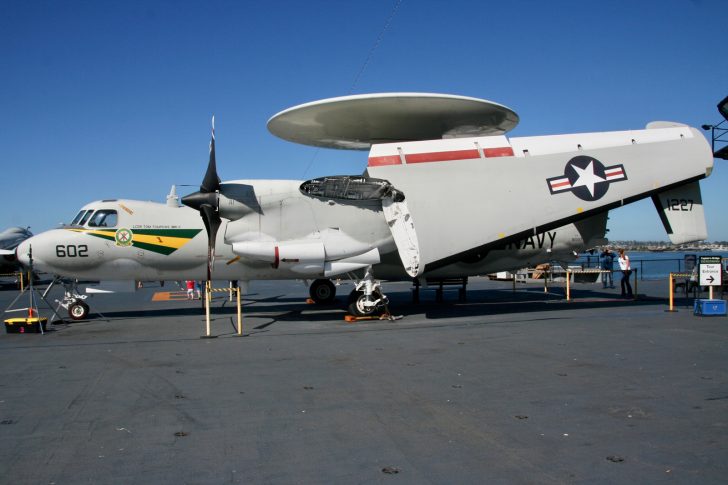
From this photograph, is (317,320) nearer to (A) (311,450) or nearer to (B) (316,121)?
(B) (316,121)

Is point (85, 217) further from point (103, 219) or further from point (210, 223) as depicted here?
point (210, 223)

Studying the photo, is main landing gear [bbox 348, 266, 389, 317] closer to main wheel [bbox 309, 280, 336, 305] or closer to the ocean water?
main wheel [bbox 309, 280, 336, 305]

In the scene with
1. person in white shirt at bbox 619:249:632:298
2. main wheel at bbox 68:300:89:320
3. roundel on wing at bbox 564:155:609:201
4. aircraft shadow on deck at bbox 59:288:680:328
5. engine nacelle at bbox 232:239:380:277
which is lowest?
aircraft shadow on deck at bbox 59:288:680:328

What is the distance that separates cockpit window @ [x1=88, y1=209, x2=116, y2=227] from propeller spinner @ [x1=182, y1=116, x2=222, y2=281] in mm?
3021

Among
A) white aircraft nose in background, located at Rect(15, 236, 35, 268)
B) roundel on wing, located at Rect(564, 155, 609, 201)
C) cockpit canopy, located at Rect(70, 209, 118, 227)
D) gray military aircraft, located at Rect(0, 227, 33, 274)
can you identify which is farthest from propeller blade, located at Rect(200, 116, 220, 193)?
gray military aircraft, located at Rect(0, 227, 33, 274)

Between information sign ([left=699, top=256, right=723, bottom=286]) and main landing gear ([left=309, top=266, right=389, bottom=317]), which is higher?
information sign ([left=699, top=256, right=723, bottom=286])

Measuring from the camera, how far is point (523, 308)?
18516 millimetres

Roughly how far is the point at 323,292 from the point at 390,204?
667cm

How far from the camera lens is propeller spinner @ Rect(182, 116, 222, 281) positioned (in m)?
15.6

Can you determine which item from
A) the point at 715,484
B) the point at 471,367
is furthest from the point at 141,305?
the point at 715,484

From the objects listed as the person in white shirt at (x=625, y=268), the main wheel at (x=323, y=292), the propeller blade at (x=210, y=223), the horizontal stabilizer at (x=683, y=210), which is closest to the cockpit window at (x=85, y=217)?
the propeller blade at (x=210, y=223)

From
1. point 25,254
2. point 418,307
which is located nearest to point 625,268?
point 418,307

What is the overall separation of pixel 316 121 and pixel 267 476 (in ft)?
39.2

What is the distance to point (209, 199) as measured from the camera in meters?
15.7
